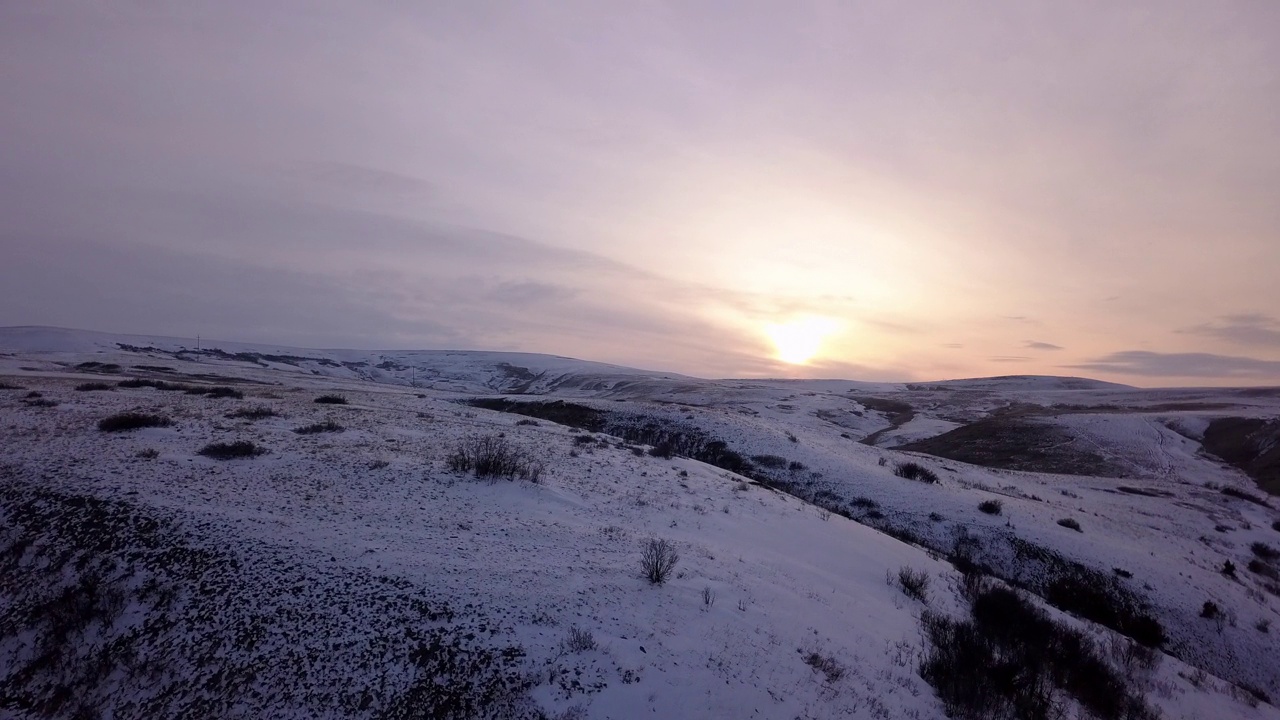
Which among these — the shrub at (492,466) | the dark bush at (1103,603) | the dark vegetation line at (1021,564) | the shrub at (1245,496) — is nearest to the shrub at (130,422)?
the shrub at (492,466)

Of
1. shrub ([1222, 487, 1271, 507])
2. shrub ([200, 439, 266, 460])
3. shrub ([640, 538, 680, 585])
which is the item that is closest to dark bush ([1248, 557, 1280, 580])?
shrub ([1222, 487, 1271, 507])

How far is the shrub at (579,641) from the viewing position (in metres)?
7.05

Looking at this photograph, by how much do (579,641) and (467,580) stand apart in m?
1.98

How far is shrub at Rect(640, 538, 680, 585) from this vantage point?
916 centimetres

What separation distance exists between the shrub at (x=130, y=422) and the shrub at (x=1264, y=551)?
1548 inches

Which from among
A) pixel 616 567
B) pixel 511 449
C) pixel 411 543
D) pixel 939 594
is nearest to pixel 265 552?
pixel 411 543

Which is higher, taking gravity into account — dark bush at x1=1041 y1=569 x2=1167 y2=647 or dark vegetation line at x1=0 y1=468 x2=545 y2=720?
dark vegetation line at x1=0 y1=468 x2=545 y2=720

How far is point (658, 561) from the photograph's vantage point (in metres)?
9.37

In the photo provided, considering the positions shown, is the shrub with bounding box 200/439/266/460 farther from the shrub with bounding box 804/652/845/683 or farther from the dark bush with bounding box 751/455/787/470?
the dark bush with bounding box 751/455/787/470

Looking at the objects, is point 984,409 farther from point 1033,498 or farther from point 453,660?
point 453,660

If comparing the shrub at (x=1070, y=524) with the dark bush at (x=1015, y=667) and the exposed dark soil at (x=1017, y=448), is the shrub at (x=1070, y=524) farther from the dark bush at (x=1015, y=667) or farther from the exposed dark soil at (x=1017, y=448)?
the exposed dark soil at (x=1017, y=448)

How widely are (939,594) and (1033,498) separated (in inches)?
725

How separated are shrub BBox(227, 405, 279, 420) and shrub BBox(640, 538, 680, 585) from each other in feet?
47.9

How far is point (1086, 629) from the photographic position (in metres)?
14.1
